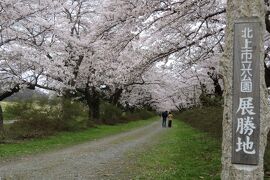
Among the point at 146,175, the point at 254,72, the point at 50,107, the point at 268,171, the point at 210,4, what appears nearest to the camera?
the point at 254,72

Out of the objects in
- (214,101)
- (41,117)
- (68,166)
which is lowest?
(68,166)

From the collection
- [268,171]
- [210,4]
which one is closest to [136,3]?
[210,4]

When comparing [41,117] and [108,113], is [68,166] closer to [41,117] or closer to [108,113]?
→ [41,117]

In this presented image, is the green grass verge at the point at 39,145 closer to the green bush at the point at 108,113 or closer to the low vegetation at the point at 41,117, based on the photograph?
the low vegetation at the point at 41,117

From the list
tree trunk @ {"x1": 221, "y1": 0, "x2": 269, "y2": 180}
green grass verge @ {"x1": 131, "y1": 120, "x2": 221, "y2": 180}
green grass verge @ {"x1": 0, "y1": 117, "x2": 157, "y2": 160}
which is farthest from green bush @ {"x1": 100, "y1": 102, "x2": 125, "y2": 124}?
tree trunk @ {"x1": 221, "y1": 0, "x2": 269, "y2": 180}

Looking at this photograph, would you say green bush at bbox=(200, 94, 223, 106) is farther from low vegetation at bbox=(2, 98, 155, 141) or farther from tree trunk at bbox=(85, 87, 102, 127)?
tree trunk at bbox=(85, 87, 102, 127)

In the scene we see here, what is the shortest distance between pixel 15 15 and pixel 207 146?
10.2 metres

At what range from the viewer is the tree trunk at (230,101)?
559cm

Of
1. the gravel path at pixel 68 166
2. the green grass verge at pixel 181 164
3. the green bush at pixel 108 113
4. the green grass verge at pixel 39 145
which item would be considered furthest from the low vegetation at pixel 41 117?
the green bush at pixel 108 113

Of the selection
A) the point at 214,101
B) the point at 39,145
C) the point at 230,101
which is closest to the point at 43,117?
the point at 39,145

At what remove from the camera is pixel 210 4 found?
1259 cm

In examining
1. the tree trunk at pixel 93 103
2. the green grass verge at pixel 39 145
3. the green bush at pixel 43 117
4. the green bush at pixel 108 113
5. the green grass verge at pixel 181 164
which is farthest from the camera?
the green bush at pixel 108 113

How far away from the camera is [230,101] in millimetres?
5730

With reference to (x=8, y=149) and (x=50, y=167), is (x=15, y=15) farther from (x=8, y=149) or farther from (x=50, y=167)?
(x=50, y=167)
